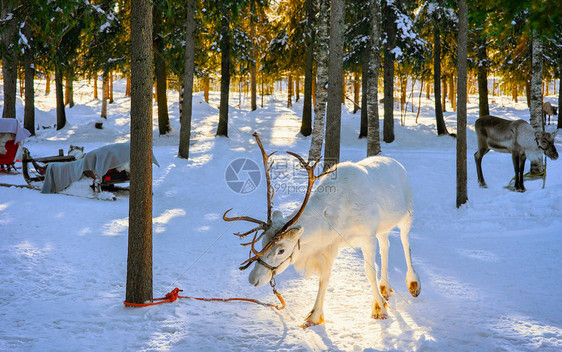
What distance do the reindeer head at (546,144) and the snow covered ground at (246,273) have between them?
2.84ft

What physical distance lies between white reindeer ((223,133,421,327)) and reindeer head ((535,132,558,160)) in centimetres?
765

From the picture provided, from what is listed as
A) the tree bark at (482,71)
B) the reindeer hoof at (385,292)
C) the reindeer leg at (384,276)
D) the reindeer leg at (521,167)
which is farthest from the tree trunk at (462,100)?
the tree bark at (482,71)

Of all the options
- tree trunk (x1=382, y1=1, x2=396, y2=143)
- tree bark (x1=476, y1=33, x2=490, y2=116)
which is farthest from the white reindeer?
tree bark (x1=476, y1=33, x2=490, y2=116)

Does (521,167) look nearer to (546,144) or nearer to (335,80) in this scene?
(546,144)

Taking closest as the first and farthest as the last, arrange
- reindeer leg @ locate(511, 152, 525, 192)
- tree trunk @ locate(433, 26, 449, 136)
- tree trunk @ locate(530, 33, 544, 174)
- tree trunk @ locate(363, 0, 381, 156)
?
reindeer leg @ locate(511, 152, 525, 192) → tree trunk @ locate(530, 33, 544, 174) → tree trunk @ locate(363, 0, 381, 156) → tree trunk @ locate(433, 26, 449, 136)

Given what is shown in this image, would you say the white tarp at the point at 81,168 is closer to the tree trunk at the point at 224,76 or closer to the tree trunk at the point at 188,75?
the tree trunk at the point at 188,75

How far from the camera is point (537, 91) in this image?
40.5 feet

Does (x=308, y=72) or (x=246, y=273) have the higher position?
(x=308, y=72)

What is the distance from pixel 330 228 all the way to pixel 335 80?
6467 mm

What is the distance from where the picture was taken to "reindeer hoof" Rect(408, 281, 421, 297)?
18.7 ft

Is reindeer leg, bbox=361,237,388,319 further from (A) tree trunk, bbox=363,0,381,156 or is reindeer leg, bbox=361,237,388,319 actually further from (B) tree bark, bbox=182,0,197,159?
(B) tree bark, bbox=182,0,197,159

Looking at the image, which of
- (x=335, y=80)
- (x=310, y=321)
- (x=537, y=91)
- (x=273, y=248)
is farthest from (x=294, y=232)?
(x=537, y=91)

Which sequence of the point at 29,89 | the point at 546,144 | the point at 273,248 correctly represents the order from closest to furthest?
the point at 273,248 → the point at 546,144 → the point at 29,89

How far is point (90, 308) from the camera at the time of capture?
16.0 feet
